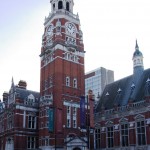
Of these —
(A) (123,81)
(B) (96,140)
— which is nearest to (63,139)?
(B) (96,140)

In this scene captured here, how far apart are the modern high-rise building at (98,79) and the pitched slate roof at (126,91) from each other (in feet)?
326

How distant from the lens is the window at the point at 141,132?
181 feet

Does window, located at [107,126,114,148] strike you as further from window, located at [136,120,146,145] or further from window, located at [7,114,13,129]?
window, located at [7,114,13,129]

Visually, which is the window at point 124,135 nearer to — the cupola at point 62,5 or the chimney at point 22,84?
the chimney at point 22,84

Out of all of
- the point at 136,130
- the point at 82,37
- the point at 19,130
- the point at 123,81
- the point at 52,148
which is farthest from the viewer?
the point at 82,37

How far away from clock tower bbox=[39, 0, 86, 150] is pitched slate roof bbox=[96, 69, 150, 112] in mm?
6879

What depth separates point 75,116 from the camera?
219 feet

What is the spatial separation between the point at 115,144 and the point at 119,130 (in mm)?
3201

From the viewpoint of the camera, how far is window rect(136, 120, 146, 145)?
5529 centimetres

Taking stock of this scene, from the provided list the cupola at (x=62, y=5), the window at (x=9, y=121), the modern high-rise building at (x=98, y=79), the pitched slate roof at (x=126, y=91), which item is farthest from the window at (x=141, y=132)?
the modern high-rise building at (x=98, y=79)

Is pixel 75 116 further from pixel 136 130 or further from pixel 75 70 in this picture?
pixel 136 130

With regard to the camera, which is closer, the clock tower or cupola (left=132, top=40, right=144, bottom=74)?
the clock tower

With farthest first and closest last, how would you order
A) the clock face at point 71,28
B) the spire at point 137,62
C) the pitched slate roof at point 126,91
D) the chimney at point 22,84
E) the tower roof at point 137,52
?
1. the chimney at point 22,84
2. the clock face at point 71,28
3. the tower roof at point 137,52
4. the spire at point 137,62
5. the pitched slate roof at point 126,91

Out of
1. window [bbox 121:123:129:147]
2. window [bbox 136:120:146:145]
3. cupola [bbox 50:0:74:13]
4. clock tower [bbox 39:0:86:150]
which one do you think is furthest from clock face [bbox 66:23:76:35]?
window [bbox 136:120:146:145]
